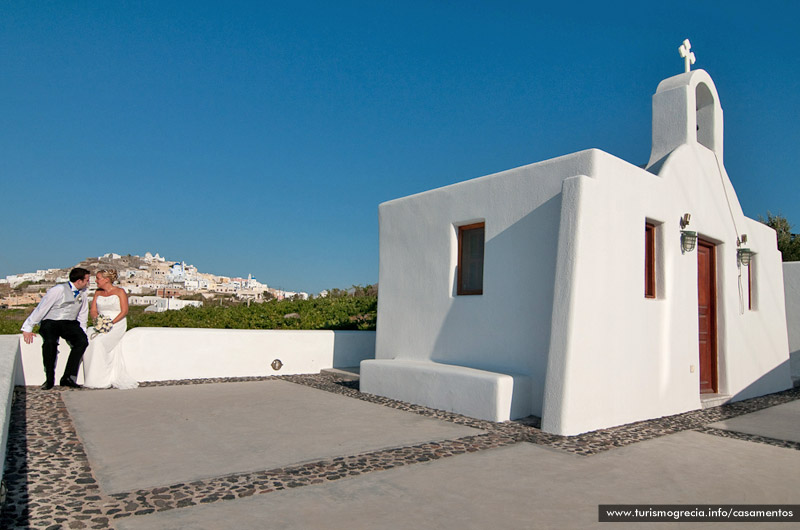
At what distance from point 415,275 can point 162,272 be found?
2617 inches

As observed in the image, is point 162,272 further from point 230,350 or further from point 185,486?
point 185,486

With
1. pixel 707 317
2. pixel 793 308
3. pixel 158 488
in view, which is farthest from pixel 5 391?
pixel 793 308

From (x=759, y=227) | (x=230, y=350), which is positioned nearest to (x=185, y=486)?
(x=230, y=350)

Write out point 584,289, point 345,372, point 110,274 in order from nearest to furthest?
1. point 584,289
2. point 110,274
3. point 345,372

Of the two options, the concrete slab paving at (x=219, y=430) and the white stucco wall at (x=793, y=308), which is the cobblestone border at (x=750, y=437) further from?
the white stucco wall at (x=793, y=308)

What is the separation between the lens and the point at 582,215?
547cm

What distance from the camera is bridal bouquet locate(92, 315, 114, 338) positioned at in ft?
24.4

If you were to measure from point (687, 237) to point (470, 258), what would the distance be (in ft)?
9.07

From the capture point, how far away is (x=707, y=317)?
25.9ft

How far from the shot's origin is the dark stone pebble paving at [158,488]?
3.12 metres

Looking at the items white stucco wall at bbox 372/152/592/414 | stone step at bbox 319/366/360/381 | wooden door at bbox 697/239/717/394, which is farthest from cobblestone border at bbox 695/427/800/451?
stone step at bbox 319/366/360/381

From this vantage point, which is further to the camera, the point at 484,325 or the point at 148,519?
the point at 484,325

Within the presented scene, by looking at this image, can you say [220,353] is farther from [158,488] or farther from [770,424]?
[770,424]

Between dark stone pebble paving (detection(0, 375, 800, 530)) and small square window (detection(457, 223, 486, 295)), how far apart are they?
1.82 meters
